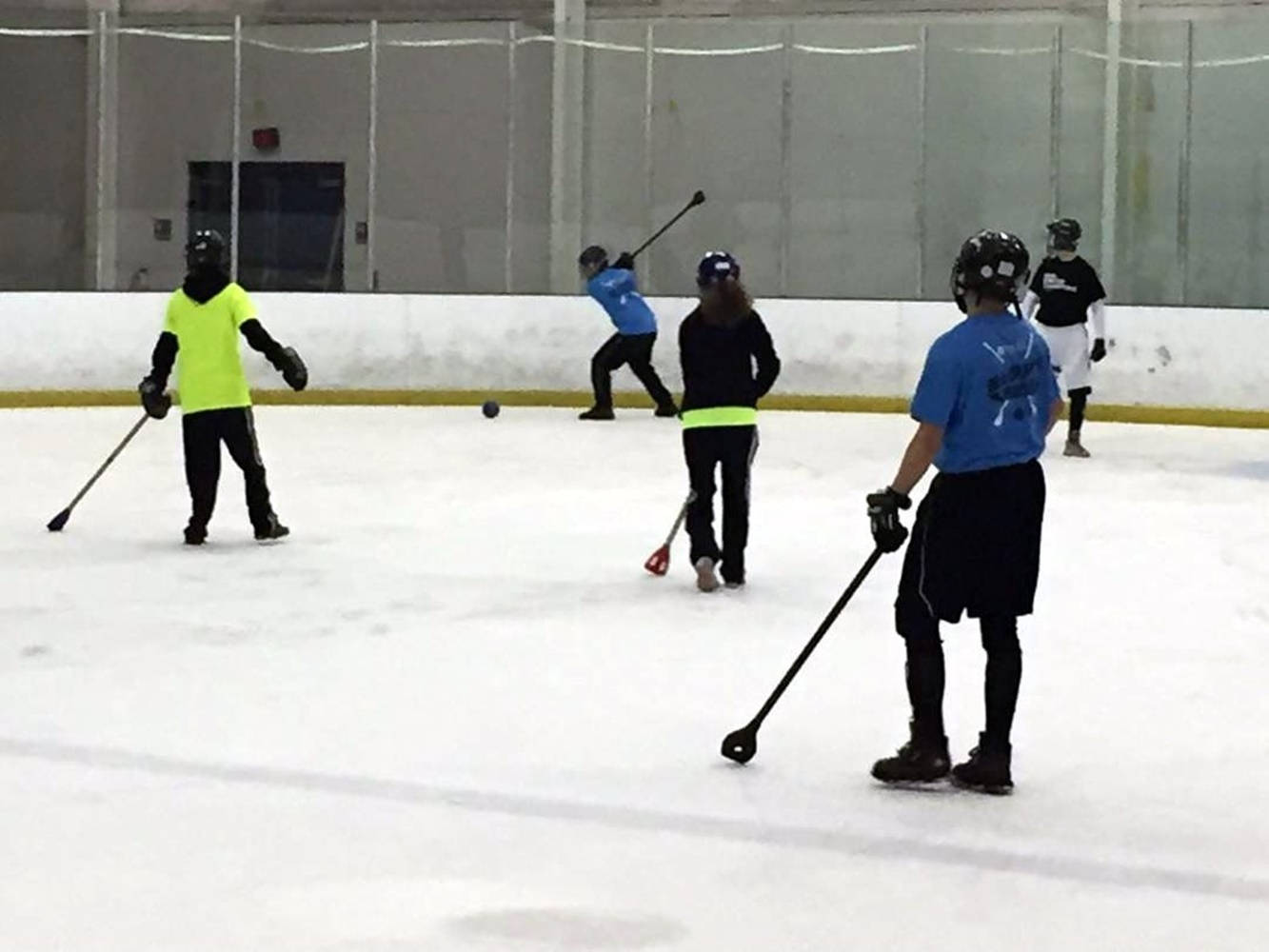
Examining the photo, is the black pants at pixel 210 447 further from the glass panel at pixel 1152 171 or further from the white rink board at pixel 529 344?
the glass panel at pixel 1152 171

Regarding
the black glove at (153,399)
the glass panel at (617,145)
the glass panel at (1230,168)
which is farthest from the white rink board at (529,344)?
the black glove at (153,399)

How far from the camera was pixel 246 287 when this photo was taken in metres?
15.8

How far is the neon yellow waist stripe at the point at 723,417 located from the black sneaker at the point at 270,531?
2.01m

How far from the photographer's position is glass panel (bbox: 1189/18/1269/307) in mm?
15688

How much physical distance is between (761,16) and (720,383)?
1090 cm

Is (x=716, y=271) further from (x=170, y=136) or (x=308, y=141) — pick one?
(x=170, y=136)

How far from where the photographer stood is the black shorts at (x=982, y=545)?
14.3 feet

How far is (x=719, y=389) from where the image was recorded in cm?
704

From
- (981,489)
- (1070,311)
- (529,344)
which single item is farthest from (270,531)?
(529,344)

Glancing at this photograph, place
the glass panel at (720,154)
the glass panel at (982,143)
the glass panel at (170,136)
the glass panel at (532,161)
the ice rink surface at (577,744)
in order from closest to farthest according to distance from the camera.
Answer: the ice rink surface at (577,744)
the glass panel at (982,143)
the glass panel at (532,161)
the glass panel at (720,154)
the glass panel at (170,136)

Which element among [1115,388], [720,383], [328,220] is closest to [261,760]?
[720,383]

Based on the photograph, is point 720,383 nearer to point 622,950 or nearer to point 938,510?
point 938,510

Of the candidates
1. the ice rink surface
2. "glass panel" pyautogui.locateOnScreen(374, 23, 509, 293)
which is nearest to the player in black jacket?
the ice rink surface

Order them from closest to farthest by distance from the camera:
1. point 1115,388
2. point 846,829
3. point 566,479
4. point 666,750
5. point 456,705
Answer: point 846,829 < point 666,750 < point 456,705 < point 566,479 < point 1115,388
